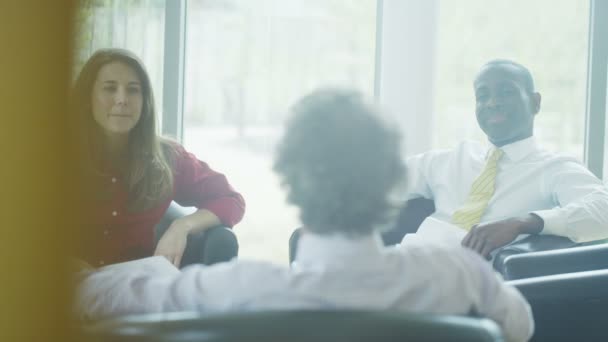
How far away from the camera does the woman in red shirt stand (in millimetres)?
2457

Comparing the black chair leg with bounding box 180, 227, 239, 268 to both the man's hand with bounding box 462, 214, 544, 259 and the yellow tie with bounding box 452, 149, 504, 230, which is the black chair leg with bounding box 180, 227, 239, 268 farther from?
the yellow tie with bounding box 452, 149, 504, 230

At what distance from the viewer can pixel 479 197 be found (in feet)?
10.00

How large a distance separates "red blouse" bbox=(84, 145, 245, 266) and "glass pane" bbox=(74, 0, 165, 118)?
0.82 metres

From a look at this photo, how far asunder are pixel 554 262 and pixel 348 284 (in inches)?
58.9

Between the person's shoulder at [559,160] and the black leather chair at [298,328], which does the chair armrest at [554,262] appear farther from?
the black leather chair at [298,328]

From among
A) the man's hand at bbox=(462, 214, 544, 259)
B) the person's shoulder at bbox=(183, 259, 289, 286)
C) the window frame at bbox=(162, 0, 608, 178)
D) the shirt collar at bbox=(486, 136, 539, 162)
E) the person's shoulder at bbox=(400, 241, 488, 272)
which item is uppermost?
the window frame at bbox=(162, 0, 608, 178)

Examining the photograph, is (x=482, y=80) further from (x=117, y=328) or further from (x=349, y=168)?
(x=117, y=328)

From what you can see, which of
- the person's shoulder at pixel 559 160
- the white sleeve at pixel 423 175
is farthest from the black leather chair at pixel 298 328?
the white sleeve at pixel 423 175

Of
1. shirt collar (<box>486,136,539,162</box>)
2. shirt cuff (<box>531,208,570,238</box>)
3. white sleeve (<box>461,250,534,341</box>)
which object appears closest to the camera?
white sleeve (<box>461,250,534,341</box>)

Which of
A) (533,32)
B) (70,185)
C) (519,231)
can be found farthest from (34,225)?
(533,32)

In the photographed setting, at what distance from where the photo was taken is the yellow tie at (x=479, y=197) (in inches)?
117

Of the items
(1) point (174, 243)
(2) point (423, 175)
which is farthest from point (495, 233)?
(1) point (174, 243)

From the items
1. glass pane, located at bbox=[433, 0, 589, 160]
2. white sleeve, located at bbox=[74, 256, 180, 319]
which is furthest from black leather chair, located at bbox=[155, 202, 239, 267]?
glass pane, located at bbox=[433, 0, 589, 160]

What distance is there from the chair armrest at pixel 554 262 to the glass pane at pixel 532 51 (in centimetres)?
173
